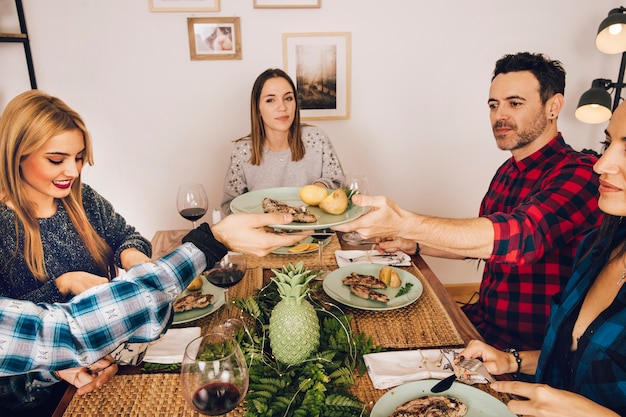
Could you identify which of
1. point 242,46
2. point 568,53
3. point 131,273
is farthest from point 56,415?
point 568,53

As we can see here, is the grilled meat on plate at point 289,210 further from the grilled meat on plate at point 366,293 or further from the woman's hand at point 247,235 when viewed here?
the grilled meat on plate at point 366,293

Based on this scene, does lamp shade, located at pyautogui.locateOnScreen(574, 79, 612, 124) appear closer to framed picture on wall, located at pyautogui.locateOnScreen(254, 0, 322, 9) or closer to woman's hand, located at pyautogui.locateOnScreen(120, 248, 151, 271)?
framed picture on wall, located at pyautogui.locateOnScreen(254, 0, 322, 9)

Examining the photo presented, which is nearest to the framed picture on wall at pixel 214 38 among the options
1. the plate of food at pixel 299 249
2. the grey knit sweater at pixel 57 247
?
the grey knit sweater at pixel 57 247

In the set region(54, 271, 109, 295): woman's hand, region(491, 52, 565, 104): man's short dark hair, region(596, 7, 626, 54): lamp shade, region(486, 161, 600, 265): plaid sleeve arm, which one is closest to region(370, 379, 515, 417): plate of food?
region(486, 161, 600, 265): plaid sleeve arm

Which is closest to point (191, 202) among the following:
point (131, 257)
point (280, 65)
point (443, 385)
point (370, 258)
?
point (131, 257)

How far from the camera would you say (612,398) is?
3.27ft

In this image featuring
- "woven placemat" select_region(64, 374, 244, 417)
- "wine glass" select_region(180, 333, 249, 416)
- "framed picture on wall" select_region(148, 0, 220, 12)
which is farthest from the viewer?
"framed picture on wall" select_region(148, 0, 220, 12)

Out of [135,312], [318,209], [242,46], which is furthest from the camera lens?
[242,46]

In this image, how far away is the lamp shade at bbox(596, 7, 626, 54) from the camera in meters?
2.40

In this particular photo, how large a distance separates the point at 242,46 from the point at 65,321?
7.48 ft

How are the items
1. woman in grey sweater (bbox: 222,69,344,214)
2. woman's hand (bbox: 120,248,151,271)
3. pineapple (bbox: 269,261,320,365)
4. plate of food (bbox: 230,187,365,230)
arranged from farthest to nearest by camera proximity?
woman in grey sweater (bbox: 222,69,344,214)
woman's hand (bbox: 120,248,151,271)
plate of food (bbox: 230,187,365,230)
pineapple (bbox: 269,261,320,365)

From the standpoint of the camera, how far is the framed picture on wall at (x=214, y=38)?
274 cm

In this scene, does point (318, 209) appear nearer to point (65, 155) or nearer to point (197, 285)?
point (197, 285)

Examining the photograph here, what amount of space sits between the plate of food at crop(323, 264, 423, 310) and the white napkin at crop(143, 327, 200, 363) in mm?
452
